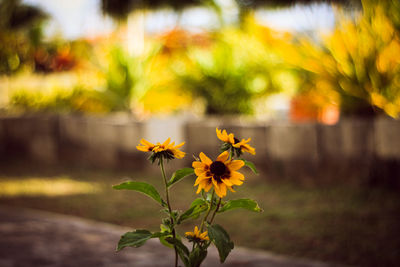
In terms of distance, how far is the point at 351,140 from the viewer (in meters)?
3.80

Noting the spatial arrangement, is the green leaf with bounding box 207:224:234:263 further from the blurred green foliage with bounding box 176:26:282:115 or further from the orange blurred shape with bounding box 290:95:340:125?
the blurred green foliage with bounding box 176:26:282:115

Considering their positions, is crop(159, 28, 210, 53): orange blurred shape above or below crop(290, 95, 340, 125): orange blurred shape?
above

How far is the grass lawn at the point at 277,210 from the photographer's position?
2496mm

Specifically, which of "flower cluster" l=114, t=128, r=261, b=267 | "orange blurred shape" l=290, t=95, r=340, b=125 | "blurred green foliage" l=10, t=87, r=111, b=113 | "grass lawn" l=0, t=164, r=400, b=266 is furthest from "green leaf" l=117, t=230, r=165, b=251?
"blurred green foliage" l=10, t=87, r=111, b=113

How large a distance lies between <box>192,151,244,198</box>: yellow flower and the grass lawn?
4.30 ft

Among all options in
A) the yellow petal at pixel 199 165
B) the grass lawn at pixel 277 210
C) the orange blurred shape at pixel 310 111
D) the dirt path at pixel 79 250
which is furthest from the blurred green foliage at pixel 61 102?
the yellow petal at pixel 199 165

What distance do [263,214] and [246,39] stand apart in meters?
3.28

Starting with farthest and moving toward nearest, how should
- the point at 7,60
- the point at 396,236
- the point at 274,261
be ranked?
1. the point at 7,60
2. the point at 396,236
3. the point at 274,261

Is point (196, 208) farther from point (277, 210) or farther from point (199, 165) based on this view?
point (277, 210)

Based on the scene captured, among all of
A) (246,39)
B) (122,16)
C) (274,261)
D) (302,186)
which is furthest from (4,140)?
(122,16)

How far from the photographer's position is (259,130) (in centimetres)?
421

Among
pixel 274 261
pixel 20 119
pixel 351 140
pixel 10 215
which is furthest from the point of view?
pixel 20 119

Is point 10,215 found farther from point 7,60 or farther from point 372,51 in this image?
point 7,60

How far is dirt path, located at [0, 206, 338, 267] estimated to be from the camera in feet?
7.32
